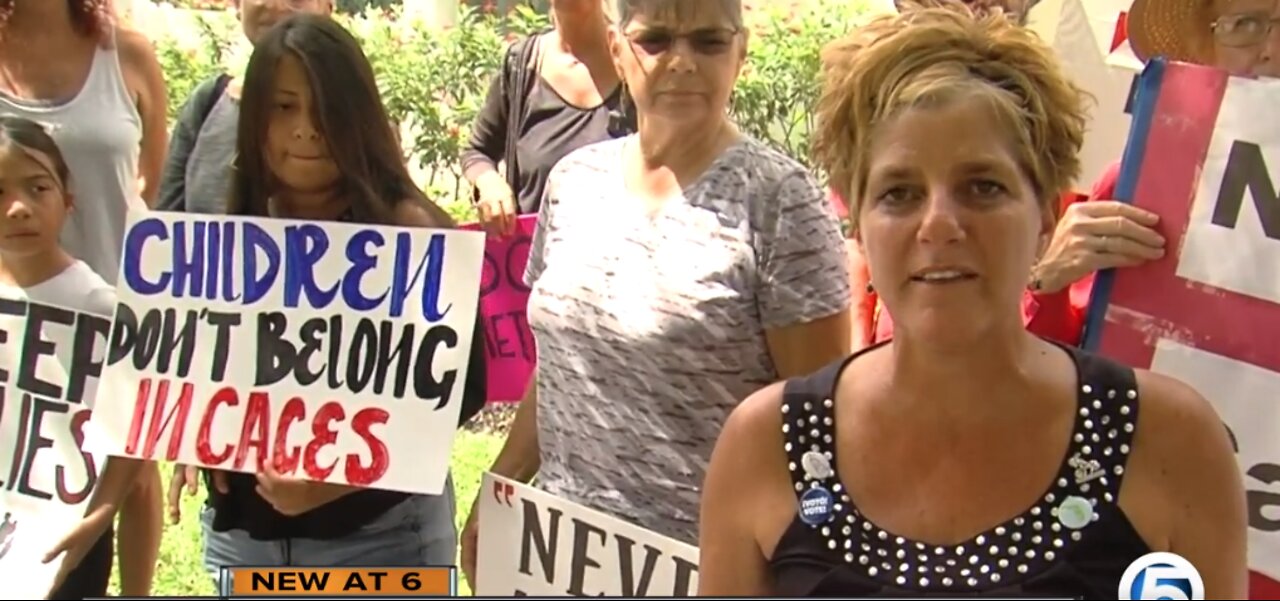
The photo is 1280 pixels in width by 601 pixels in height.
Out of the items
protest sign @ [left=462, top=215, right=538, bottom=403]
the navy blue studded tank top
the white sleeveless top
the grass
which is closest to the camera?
the navy blue studded tank top

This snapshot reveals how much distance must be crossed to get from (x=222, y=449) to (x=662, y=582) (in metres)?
0.77

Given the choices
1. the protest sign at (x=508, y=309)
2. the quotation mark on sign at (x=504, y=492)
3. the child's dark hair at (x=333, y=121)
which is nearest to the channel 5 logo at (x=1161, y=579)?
the quotation mark on sign at (x=504, y=492)

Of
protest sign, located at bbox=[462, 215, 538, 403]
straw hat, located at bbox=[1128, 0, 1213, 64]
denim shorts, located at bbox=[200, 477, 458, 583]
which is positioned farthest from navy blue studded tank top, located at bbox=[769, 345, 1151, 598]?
protest sign, located at bbox=[462, 215, 538, 403]

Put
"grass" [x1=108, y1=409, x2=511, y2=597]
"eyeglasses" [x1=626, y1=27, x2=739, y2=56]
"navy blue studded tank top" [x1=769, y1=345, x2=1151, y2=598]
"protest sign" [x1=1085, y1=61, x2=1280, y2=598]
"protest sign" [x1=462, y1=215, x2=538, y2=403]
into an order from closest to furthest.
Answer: "navy blue studded tank top" [x1=769, y1=345, x2=1151, y2=598] < "protest sign" [x1=1085, y1=61, x2=1280, y2=598] < "eyeglasses" [x1=626, y1=27, x2=739, y2=56] < "protest sign" [x1=462, y1=215, x2=538, y2=403] < "grass" [x1=108, y1=409, x2=511, y2=597]

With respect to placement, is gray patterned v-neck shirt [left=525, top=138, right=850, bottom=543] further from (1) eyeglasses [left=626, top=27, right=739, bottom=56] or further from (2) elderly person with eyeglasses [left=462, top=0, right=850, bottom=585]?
(1) eyeglasses [left=626, top=27, right=739, bottom=56]

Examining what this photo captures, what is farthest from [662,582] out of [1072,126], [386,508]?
[1072,126]

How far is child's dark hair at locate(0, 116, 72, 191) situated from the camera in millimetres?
2420

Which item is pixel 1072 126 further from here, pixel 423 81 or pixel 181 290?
pixel 423 81

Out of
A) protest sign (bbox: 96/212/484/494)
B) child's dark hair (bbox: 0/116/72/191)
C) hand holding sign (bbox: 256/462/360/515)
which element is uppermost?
child's dark hair (bbox: 0/116/72/191)

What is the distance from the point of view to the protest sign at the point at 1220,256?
1811 mm

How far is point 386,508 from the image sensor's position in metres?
2.34

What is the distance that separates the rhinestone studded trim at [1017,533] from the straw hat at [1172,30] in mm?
877

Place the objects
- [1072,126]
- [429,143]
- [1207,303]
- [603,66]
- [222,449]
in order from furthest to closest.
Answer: [429,143] < [603,66] < [222,449] < [1207,303] < [1072,126]

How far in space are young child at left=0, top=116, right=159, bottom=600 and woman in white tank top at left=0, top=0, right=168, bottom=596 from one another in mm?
61
